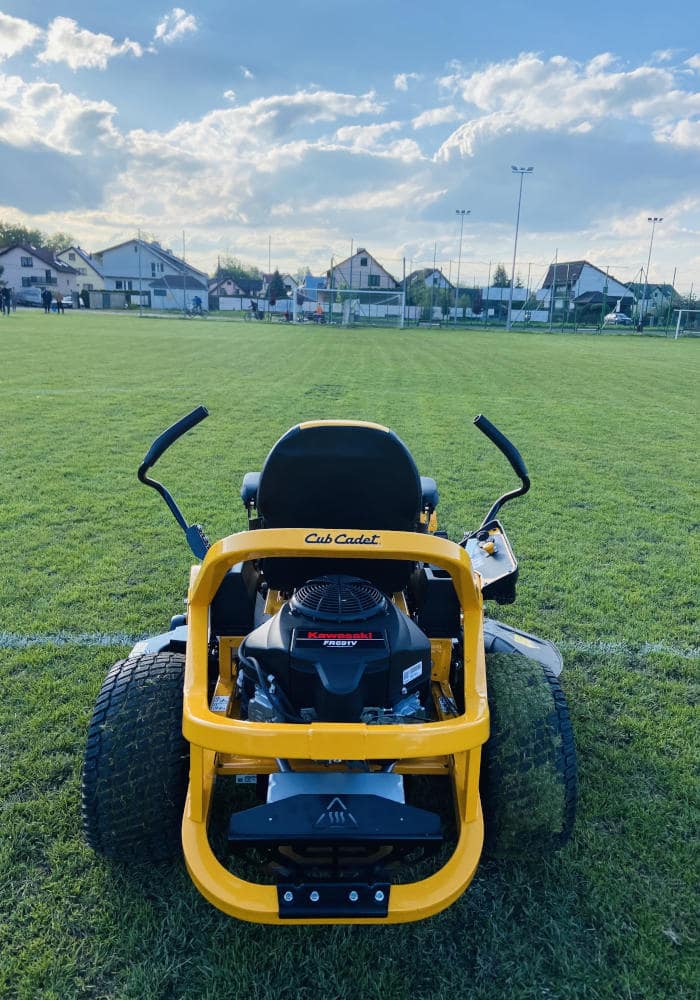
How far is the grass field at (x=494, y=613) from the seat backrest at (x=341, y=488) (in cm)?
111

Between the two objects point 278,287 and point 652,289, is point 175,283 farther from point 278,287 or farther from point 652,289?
point 652,289

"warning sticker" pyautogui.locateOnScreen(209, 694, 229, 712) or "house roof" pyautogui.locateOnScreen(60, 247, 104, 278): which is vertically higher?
"house roof" pyautogui.locateOnScreen(60, 247, 104, 278)

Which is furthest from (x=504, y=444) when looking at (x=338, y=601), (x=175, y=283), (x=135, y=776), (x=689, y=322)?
(x=175, y=283)

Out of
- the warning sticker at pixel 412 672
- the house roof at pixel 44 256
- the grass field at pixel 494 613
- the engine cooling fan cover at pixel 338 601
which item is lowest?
the grass field at pixel 494 613

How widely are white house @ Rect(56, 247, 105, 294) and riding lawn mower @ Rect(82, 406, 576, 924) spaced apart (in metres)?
80.7

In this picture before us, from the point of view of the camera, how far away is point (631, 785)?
9.39ft

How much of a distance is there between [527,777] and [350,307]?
40.9 m

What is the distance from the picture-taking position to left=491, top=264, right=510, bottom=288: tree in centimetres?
6486

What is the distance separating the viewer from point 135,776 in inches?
89.5

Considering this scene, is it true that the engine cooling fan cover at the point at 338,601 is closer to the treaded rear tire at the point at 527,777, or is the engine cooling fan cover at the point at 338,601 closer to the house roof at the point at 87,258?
the treaded rear tire at the point at 527,777

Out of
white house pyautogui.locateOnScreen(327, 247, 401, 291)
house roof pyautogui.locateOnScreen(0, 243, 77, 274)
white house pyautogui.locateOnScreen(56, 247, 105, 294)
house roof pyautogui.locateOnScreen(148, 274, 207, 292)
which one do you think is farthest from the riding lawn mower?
white house pyautogui.locateOnScreen(56, 247, 105, 294)

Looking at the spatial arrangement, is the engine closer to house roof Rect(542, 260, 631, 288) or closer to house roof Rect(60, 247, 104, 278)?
house roof Rect(542, 260, 631, 288)

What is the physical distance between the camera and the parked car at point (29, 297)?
187 ft

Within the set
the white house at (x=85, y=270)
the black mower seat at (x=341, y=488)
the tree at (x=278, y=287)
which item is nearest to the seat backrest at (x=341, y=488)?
the black mower seat at (x=341, y=488)
